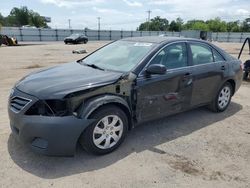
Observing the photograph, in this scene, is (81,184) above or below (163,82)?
below

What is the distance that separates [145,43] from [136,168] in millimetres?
2110

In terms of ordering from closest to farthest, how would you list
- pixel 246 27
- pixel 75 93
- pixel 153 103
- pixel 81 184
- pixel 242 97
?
pixel 81 184
pixel 75 93
pixel 153 103
pixel 242 97
pixel 246 27

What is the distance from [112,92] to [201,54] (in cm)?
221

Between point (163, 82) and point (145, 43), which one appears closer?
point (163, 82)

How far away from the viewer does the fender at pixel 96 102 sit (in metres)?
3.23

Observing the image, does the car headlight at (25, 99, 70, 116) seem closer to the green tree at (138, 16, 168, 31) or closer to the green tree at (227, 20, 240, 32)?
the green tree at (138, 16, 168, 31)

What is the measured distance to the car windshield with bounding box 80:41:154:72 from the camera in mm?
3992

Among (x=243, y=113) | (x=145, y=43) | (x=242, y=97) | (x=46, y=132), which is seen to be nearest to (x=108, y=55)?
(x=145, y=43)

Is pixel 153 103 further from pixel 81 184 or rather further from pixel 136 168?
pixel 81 184

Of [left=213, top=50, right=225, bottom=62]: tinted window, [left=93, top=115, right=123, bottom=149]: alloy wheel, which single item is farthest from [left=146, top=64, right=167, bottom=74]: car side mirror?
[left=213, top=50, right=225, bottom=62]: tinted window

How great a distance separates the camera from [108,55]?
14.7 feet

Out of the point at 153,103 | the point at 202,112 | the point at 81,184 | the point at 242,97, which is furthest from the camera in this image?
the point at 242,97

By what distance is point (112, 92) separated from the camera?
139 inches

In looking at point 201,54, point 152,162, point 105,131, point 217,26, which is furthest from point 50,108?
point 217,26
